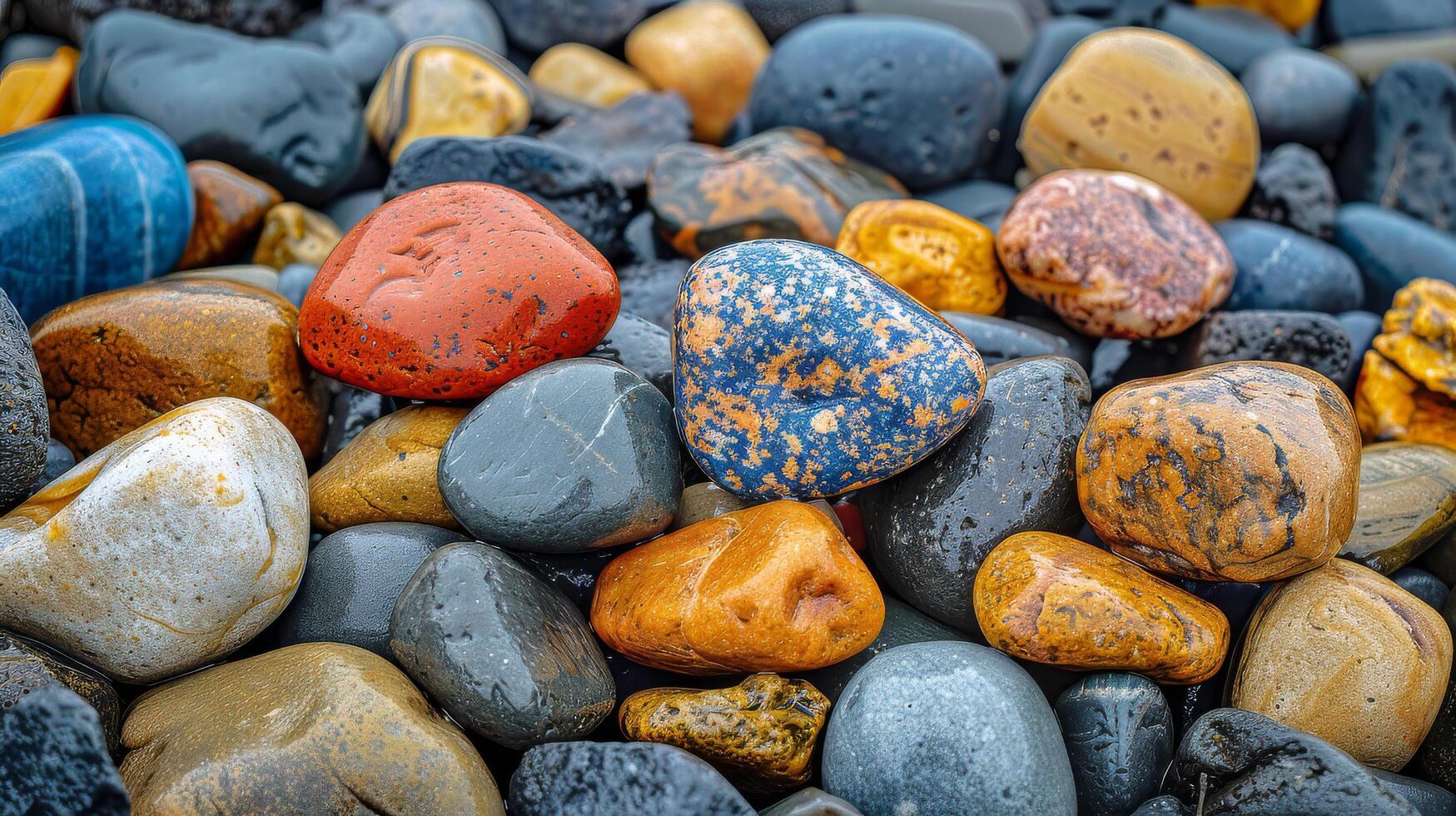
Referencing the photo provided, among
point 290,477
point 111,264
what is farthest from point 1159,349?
point 111,264

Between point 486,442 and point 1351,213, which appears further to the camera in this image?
point 1351,213

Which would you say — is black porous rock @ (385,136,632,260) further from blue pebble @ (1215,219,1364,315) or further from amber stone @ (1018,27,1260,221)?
blue pebble @ (1215,219,1364,315)

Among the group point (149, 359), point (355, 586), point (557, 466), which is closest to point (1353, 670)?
point (557, 466)

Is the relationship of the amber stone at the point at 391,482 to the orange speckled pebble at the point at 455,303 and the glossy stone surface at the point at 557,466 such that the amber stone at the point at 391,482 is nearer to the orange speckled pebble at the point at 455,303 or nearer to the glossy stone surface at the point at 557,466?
the orange speckled pebble at the point at 455,303

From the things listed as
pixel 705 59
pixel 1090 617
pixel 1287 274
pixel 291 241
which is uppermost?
pixel 705 59

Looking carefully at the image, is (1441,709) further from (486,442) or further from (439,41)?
(439,41)

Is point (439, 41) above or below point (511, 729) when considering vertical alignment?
above

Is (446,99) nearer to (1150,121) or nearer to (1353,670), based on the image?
(1150,121)

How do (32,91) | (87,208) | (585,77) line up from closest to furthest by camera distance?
(87,208), (32,91), (585,77)
